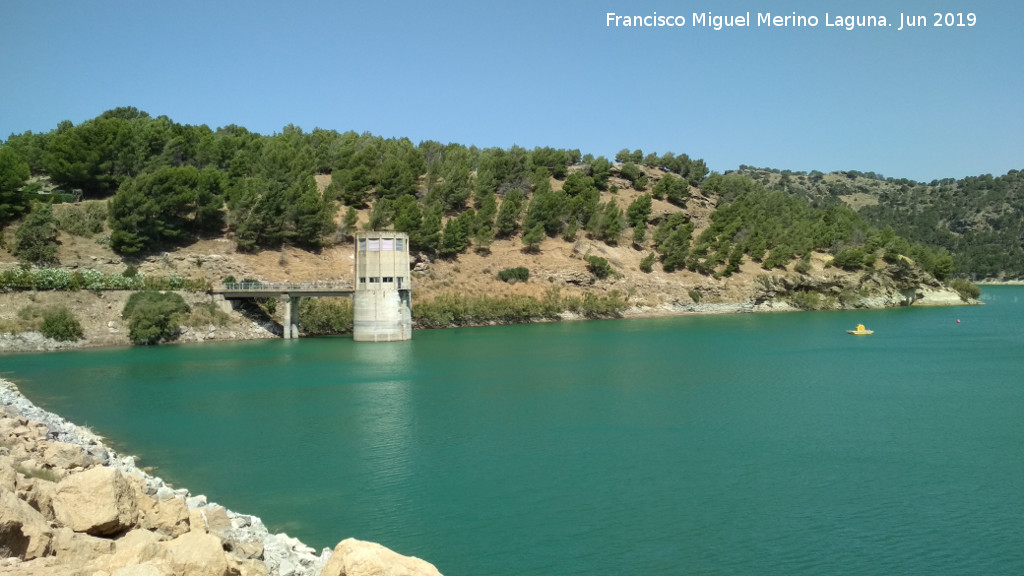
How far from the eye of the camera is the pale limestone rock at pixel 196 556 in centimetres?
1082

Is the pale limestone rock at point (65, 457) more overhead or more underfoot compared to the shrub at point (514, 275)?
more underfoot

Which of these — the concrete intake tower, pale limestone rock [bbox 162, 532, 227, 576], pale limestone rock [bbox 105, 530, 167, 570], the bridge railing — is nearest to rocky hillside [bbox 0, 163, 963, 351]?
the bridge railing

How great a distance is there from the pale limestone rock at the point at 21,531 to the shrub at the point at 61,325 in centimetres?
4593

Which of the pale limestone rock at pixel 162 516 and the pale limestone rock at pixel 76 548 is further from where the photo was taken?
the pale limestone rock at pixel 162 516

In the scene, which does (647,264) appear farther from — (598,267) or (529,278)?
(529,278)

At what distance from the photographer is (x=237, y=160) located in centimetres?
8188

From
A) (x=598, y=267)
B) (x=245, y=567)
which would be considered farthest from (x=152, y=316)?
(x=245, y=567)

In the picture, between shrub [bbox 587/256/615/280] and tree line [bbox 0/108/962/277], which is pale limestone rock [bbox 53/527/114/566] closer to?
tree line [bbox 0/108/962/277]

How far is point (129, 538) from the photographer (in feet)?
37.4

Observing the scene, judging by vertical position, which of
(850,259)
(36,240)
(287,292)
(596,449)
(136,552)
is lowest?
(596,449)

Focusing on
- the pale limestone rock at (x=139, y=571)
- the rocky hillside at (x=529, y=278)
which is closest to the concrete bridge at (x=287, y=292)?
the rocky hillside at (x=529, y=278)

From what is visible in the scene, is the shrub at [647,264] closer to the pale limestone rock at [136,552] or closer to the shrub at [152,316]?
the shrub at [152,316]

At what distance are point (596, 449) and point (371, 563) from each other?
16.3m

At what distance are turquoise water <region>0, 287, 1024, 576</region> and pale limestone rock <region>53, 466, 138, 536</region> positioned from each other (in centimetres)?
550
